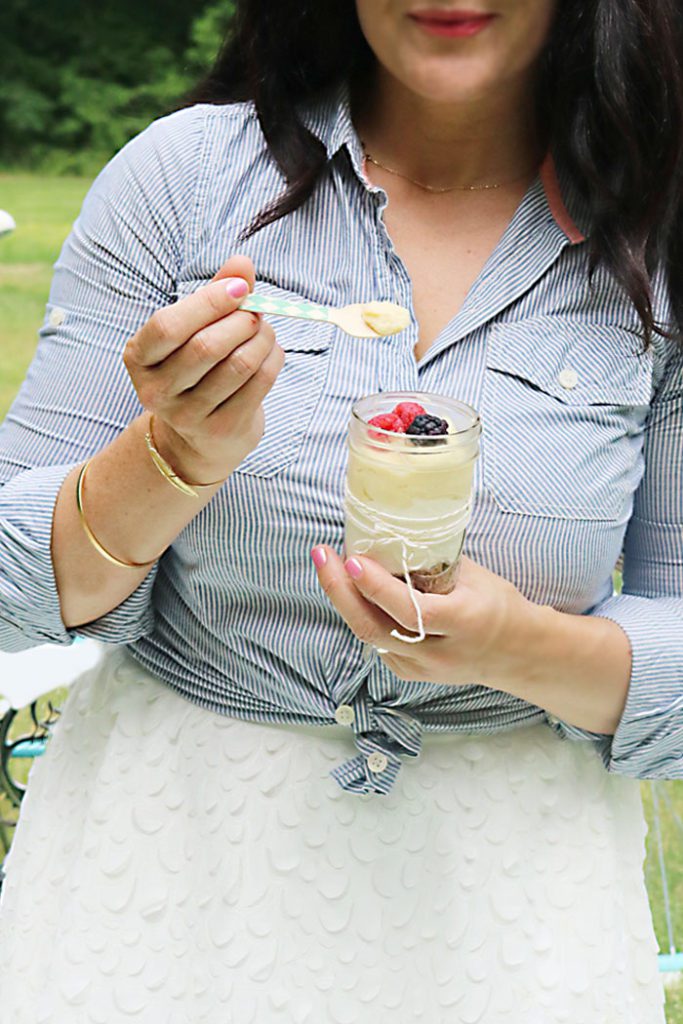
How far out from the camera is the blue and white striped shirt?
1217 millimetres

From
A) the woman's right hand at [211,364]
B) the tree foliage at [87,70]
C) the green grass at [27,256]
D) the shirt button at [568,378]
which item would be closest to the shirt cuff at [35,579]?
the woman's right hand at [211,364]

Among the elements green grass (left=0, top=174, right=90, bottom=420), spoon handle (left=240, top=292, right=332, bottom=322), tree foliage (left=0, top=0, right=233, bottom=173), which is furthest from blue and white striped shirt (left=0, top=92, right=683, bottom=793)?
tree foliage (left=0, top=0, right=233, bottom=173)

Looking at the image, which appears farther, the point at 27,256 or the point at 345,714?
the point at 27,256

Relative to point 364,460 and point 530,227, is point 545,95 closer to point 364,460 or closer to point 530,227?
point 530,227

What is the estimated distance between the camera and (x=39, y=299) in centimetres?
655

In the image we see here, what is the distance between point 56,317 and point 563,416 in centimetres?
53

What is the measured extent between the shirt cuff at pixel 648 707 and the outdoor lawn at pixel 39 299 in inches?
40.0

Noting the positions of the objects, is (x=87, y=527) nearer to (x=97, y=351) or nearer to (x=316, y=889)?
(x=97, y=351)

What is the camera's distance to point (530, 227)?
4.45 ft

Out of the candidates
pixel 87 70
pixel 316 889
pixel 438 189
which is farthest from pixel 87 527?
pixel 87 70

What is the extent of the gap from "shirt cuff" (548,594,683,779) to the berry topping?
36cm

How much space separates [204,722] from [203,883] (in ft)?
0.52

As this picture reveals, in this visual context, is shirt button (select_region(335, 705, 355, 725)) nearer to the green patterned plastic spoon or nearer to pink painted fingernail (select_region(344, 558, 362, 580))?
pink painted fingernail (select_region(344, 558, 362, 580))

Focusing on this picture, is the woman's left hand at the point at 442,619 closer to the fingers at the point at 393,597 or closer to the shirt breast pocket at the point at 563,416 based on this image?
the fingers at the point at 393,597
